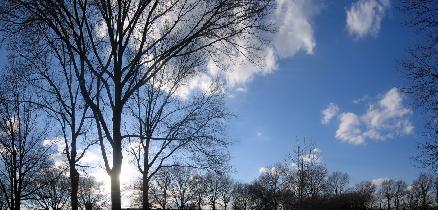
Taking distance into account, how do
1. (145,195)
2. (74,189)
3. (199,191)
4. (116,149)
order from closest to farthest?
(116,149) → (74,189) → (145,195) → (199,191)

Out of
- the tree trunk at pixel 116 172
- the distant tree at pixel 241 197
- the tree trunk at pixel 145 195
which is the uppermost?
the tree trunk at pixel 116 172

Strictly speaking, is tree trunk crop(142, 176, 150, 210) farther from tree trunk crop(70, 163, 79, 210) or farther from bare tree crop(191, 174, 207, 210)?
bare tree crop(191, 174, 207, 210)

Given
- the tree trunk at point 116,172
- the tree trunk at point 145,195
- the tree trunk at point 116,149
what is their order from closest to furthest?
the tree trunk at point 116,172, the tree trunk at point 116,149, the tree trunk at point 145,195

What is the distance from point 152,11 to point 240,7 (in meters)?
2.50

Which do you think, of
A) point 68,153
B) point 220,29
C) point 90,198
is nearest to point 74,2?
point 220,29

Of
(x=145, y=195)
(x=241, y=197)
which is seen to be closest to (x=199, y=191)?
(x=241, y=197)

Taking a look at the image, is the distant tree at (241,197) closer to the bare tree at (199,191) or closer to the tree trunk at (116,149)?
the bare tree at (199,191)

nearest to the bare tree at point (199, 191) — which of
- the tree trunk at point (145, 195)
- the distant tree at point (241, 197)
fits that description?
the distant tree at point (241, 197)

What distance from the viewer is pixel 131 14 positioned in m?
13.0

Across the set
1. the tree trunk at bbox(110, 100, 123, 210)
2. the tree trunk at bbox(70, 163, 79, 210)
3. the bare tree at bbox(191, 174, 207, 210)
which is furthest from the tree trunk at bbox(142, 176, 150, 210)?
the bare tree at bbox(191, 174, 207, 210)

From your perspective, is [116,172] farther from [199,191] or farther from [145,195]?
[199,191]

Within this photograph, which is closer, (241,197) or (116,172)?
(116,172)

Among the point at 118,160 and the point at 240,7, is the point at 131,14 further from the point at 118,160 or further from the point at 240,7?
the point at 118,160

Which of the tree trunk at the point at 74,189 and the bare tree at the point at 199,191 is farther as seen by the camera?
the bare tree at the point at 199,191
